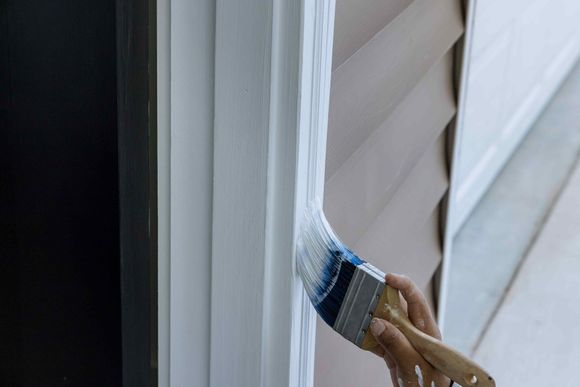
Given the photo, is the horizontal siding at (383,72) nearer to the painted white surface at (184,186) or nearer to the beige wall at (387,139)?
the beige wall at (387,139)

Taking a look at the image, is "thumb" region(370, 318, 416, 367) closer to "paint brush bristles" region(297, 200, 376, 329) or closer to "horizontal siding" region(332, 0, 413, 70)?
"paint brush bristles" region(297, 200, 376, 329)

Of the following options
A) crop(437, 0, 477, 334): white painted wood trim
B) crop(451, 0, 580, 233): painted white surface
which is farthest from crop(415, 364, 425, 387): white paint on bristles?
crop(451, 0, 580, 233): painted white surface

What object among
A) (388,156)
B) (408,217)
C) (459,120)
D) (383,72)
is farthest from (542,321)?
(383,72)

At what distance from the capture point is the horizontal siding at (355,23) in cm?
94

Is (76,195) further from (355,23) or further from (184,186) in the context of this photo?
(355,23)

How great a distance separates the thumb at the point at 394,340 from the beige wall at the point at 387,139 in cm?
27

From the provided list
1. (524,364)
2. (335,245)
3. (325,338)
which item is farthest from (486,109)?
(335,245)

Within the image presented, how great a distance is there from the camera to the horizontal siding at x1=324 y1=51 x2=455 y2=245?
106cm

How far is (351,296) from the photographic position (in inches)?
29.0

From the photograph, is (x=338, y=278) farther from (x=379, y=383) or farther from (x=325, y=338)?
(x=379, y=383)

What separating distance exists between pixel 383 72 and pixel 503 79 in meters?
1.93

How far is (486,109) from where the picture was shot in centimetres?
281

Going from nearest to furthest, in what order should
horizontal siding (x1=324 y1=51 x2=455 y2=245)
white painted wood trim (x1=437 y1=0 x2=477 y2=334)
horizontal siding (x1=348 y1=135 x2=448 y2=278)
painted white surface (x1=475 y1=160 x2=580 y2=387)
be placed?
1. horizontal siding (x1=324 y1=51 x2=455 y2=245)
2. horizontal siding (x1=348 y1=135 x2=448 y2=278)
3. white painted wood trim (x1=437 y1=0 x2=477 y2=334)
4. painted white surface (x1=475 y1=160 x2=580 y2=387)

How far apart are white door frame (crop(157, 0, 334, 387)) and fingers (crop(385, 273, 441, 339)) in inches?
3.6
